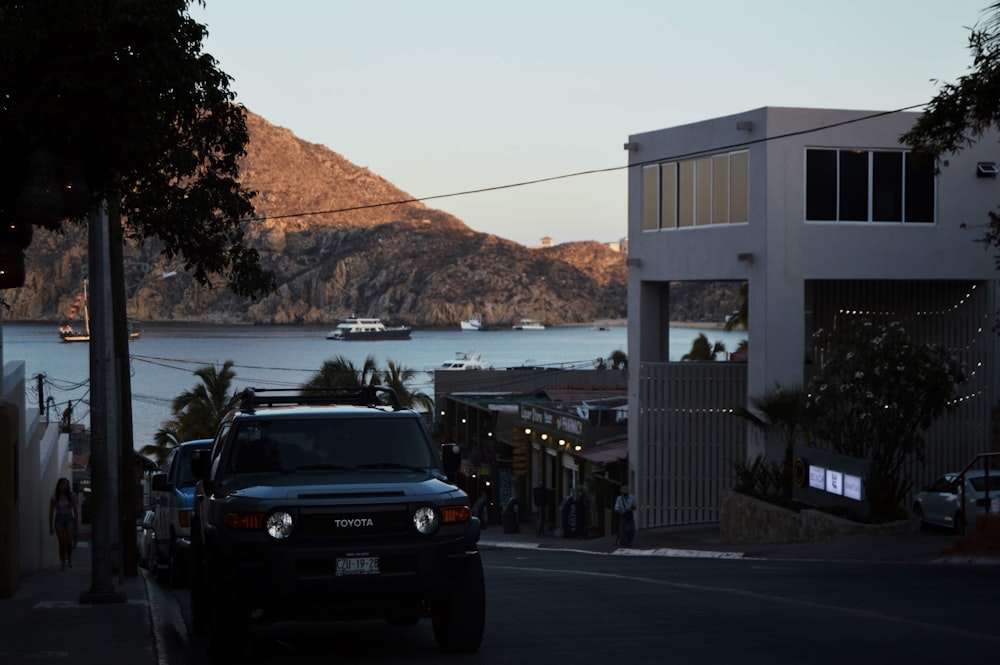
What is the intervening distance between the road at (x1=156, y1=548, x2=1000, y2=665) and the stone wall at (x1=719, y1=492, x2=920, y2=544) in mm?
9639

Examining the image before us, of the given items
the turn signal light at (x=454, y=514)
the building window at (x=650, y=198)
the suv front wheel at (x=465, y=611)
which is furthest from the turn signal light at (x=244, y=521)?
the building window at (x=650, y=198)

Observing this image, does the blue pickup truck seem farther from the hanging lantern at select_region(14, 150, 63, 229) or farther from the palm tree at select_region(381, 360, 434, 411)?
the palm tree at select_region(381, 360, 434, 411)

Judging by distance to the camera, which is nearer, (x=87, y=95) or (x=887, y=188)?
(x=87, y=95)

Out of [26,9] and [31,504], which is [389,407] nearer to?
[26,9]

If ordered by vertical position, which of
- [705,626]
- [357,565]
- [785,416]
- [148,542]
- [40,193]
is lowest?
[148,542]

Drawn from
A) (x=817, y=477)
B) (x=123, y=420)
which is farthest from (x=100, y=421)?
(x=817, y=477)

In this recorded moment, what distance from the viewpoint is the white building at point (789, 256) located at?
33.7 metres

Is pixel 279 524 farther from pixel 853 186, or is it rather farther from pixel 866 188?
pixel 866 188

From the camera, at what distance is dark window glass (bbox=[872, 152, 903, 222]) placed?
111 ft

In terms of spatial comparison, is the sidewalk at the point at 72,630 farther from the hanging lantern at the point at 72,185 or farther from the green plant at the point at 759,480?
the green plant at the point at 759,480

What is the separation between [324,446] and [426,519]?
1.37 meters

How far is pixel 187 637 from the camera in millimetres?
12305

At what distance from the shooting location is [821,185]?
3388cm

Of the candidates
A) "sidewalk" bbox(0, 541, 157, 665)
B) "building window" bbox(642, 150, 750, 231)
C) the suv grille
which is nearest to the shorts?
"sidewalk" bbox(0, 541, 157, 665)
